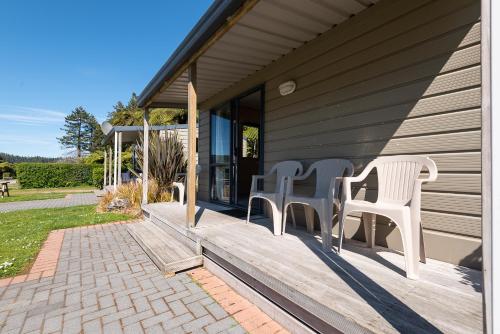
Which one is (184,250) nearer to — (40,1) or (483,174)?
(483,174)

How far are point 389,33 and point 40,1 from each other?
538 inches

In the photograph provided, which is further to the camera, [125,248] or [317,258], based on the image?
[125,248]

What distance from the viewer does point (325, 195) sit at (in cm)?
288

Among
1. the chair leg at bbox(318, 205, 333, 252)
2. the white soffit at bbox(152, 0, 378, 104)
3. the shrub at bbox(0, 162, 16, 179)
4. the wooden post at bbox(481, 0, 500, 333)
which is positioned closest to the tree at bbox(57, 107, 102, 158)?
the shrub at bbox(0, 162, 16, 179)

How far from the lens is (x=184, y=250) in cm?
307

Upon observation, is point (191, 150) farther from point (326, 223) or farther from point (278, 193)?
point (326, 223)

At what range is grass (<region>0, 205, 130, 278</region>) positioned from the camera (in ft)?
9.96

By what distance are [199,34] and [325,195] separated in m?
2.25

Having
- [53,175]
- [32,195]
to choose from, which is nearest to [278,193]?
[32,195]

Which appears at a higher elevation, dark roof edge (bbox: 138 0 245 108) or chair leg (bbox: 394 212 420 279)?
dark roof edge (bbox: 138 0 245 108)

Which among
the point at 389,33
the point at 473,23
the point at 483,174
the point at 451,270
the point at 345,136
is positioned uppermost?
the point at 389,33

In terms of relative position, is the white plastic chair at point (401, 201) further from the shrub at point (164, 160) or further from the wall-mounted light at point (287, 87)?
the shrub at point (164, 160)

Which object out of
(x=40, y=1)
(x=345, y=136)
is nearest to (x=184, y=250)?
(x=345, y=136)

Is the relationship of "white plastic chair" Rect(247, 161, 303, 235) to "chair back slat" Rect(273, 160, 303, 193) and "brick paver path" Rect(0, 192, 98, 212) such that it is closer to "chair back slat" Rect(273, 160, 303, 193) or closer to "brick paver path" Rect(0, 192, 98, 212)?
"chair back slat" Rect(273, 160, 303, 193)
